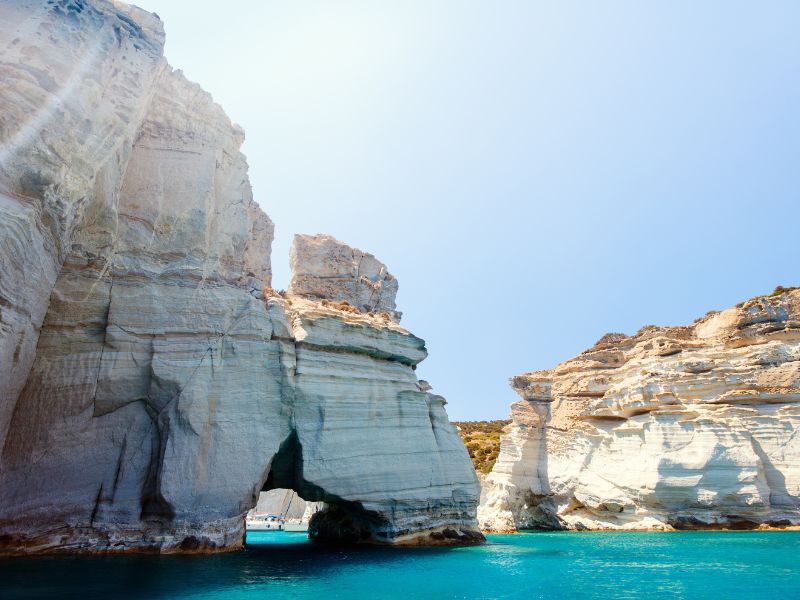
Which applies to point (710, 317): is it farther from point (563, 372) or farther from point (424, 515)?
point (424, 515)

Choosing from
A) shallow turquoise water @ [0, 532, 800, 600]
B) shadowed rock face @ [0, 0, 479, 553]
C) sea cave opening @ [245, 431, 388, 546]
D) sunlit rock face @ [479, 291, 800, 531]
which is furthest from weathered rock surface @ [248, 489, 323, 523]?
shallow turquoise water @ [0, 532, 800, 600]

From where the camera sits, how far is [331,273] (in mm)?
41938

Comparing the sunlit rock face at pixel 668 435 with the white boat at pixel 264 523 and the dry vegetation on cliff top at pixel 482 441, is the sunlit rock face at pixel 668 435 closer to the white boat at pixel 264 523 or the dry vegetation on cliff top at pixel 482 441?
the dry vegetation on cliff top at pixel 482 441

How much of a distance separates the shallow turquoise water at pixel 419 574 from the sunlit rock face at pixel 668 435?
11.5 metres

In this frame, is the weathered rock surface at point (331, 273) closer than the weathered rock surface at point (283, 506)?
Yes

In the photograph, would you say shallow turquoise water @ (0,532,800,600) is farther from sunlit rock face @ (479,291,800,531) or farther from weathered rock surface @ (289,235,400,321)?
weathered rock surface @ (289,235,400,321)

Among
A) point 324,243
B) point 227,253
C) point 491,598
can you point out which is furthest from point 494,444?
point 491,598

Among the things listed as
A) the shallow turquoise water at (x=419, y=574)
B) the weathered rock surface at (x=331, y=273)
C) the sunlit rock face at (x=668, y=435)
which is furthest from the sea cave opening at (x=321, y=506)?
the sunlit rock face at (x=668, y=435)

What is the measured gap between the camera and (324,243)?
140 ft

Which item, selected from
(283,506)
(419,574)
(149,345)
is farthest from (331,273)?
(283,506)

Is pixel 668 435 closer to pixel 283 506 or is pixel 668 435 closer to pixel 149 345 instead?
pixel 149 345

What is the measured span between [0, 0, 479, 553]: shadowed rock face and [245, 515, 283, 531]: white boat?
91.0ft

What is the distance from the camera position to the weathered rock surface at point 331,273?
41.2m

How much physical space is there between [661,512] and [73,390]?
32.6 meters
